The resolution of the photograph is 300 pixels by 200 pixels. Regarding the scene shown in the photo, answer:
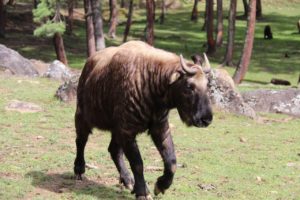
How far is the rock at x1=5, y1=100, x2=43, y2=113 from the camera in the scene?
1529 centimetres

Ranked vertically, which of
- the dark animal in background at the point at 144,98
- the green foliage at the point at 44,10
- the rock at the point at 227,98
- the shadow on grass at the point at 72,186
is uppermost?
the dark animal in background at the point at 144,98

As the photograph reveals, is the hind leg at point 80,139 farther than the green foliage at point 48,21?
No

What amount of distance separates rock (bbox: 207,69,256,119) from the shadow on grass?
8.05 m

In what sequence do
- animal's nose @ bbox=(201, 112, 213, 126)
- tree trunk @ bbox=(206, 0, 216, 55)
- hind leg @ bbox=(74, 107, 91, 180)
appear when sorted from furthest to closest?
tree trunk @ bbox=(206, 0, 216, 55) → hind leg @ bbox=(74, 107, 91, 180) → animal's nose @ bbox=(201, 112, 213, 126)

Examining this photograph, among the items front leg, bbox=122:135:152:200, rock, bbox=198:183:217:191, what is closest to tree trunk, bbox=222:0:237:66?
rock, bbox=198:183:217:191

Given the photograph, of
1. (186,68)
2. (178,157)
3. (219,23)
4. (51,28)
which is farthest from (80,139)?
(219,23)

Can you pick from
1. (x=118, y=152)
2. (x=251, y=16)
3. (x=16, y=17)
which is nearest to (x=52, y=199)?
(x=118, y=152)

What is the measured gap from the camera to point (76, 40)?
4003cm

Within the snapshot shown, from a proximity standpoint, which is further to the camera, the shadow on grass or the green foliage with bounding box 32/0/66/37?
the green foliage with bounding box 32/0/66/37

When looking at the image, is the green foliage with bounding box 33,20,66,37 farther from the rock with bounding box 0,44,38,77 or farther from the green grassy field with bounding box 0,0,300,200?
the green grassy field with bounding box 0,0,300,200

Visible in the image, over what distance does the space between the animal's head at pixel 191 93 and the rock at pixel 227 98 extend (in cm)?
956

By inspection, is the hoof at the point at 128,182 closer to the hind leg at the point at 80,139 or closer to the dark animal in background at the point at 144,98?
the dark animal in background at the point at 144,98

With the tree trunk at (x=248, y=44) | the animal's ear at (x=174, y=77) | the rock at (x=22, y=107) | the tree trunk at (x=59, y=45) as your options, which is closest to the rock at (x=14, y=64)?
the tree trunk at (x=59, y=45)

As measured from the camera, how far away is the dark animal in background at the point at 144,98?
7398 mm
